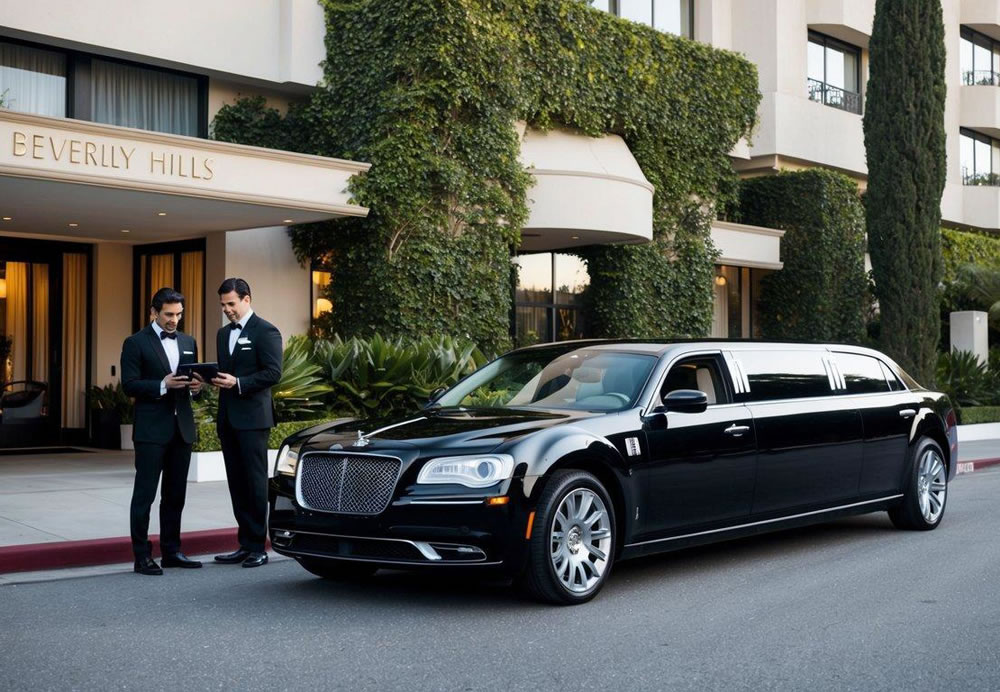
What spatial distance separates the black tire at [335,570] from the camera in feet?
24.9

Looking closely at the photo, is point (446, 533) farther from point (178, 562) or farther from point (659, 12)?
point (659, 12)

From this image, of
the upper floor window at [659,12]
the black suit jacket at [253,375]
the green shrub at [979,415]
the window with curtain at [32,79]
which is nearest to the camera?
the black suit jacket at [253,375]

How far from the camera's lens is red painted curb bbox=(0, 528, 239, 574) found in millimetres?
8445

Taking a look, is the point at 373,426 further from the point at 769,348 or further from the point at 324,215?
A: the point at 324,215

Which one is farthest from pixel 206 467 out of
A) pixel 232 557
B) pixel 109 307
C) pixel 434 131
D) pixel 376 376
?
pixel 434 131

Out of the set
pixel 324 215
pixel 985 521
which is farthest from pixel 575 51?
pixel 985 521

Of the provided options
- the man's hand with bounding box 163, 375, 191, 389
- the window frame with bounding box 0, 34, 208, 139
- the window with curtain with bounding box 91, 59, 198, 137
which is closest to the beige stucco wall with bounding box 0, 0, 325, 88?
the window frame with bounding box 0, 34, 208, 139

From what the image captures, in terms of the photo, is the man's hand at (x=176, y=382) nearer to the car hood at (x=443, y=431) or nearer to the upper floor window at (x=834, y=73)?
the car hood at (x=443, y=431)

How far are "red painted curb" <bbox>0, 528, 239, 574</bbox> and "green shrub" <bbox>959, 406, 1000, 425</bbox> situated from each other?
58.6 feet

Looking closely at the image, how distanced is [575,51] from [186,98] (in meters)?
6.86

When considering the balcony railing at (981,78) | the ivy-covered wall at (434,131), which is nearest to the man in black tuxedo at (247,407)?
the ivy-covered wall at (434,131)

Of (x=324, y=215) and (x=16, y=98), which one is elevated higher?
(x=16, y=98)

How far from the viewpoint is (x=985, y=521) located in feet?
36.5

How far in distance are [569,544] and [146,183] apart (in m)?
9.49
